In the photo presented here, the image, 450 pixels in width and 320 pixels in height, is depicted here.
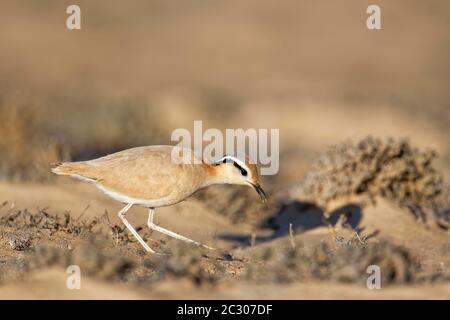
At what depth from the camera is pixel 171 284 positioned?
6.14m

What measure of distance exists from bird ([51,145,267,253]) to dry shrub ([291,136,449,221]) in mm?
3216

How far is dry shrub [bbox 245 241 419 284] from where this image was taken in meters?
6.38

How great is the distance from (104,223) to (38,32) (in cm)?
3274

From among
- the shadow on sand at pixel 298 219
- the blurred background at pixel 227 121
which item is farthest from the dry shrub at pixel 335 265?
the shadow on sand at pixel 298 219

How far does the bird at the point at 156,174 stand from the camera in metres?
8.01

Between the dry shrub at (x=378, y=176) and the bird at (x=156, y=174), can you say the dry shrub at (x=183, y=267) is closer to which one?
the bird at (x=156, y=174)

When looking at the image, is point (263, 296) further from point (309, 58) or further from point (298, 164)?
point (309, 58)

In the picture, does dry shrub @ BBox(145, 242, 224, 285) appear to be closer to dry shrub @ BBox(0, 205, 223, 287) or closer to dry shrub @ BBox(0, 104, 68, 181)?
dry shrub @ BBox(0, 205, 223, 287)

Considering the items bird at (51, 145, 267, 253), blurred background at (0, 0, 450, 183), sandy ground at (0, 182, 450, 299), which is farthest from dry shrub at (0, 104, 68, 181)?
bird at (51, 145, 267, 253)

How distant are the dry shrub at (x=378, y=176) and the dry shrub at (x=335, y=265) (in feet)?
14.1

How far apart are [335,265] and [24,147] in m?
8.46

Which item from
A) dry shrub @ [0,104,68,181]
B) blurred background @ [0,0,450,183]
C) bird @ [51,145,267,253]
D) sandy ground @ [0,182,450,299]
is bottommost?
sandy ground @ [0,182,450,299]

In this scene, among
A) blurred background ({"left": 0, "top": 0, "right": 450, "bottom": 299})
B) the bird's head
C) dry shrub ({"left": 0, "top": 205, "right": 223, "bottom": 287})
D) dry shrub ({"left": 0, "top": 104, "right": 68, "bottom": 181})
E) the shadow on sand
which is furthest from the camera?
dry shrub ({"left": 0, "top": 104, "right": 68, "bottom": 181})

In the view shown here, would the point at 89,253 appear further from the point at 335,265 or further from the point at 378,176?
the point at 378,176
